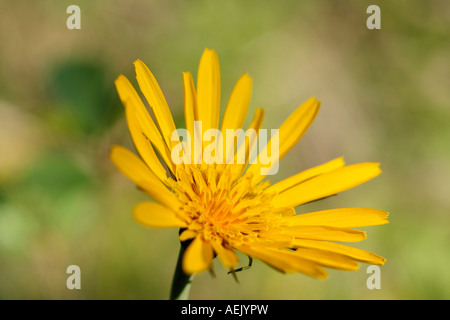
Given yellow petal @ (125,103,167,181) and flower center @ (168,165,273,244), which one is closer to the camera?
yellow petal @ (125,103,167,181)

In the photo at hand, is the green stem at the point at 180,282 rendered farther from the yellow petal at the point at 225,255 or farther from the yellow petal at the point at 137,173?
the yellow petal at the point at 137,173

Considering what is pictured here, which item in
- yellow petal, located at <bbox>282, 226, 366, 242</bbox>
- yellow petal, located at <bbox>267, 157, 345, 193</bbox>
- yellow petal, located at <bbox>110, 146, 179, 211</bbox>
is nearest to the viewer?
yellow petal, located at <bbox>110, 146, 179, 211</bbox>

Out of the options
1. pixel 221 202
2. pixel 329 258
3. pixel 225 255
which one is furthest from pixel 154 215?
pixel 329 258

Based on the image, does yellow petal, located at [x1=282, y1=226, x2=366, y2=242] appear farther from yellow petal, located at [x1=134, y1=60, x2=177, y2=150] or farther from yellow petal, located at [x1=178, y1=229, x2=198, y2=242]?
yellow petal, located at [x1=134, y1=60, x2=177, y2=150]

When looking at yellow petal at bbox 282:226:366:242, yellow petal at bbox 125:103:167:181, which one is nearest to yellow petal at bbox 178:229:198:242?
yellow petal at bbox 125:103:167:181

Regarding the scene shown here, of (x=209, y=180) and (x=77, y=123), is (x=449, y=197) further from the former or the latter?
(x=77, y=123)

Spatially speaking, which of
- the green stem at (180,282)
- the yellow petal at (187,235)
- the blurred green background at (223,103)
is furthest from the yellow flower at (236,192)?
the blurred green background at (223,103)

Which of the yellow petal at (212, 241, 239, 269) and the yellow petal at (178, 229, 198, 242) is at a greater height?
the yellow petal at (178, 229, 198, 242)
